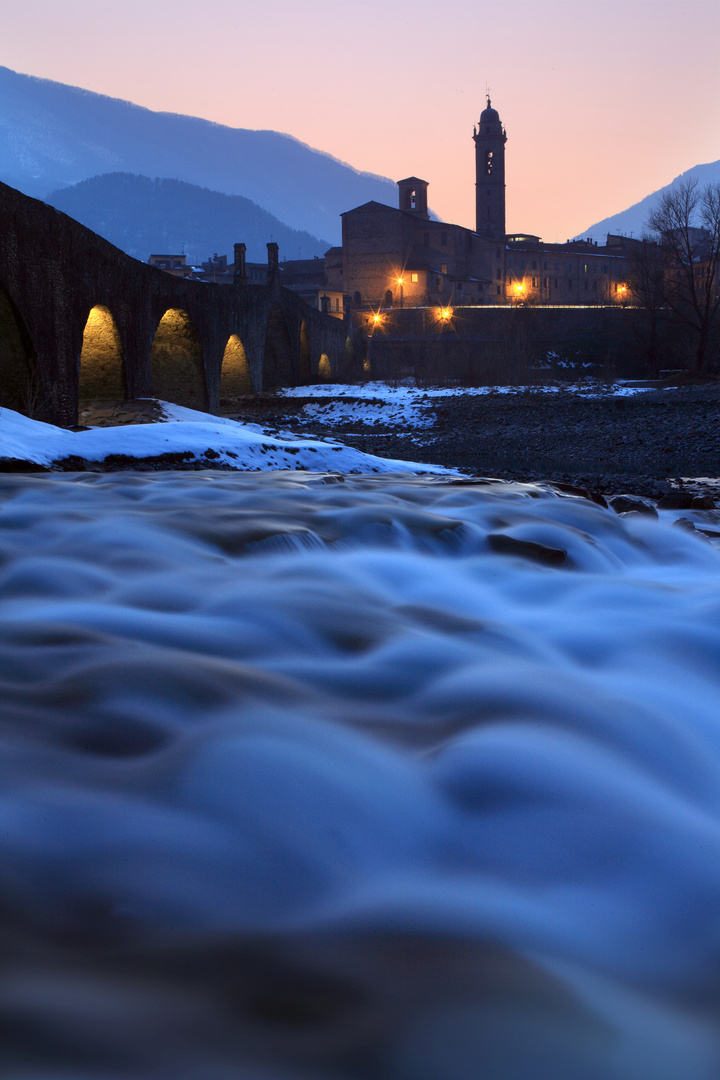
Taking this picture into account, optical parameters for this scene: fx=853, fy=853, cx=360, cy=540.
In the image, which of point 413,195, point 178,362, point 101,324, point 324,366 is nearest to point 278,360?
point 324,366

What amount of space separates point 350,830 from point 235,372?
3066cm

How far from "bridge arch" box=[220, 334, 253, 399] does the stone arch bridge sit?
0.12ft

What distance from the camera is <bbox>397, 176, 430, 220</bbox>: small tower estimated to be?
87.7 meters

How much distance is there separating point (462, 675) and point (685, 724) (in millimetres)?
814

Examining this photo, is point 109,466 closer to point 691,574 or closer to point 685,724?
point 691,574

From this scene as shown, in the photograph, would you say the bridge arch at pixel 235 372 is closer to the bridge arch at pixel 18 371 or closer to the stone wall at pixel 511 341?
the stone wall at pixel 511 341

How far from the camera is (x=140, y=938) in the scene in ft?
5.03

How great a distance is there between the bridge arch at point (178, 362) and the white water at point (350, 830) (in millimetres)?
20470

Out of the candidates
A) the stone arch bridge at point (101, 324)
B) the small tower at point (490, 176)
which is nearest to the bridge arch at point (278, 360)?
the stone arch bridge at point (101, 324)

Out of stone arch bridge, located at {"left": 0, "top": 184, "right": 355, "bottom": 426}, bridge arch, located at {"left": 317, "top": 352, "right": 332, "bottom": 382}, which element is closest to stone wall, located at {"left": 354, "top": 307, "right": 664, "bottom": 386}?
bridge arch, located at {"left": 317, "top": 352, "right": 332, "bottom": 382}

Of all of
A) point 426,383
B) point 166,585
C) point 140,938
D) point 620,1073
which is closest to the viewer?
point 620,1073

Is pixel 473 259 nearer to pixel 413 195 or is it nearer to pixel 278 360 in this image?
pixel 413 195

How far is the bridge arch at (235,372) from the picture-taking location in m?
30.8

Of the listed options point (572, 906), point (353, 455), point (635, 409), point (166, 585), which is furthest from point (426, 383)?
point (572, 906)
